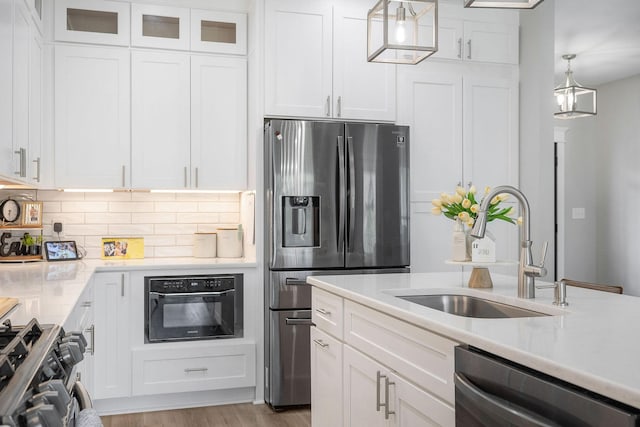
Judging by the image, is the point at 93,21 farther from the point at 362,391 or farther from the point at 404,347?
the point at 404,347

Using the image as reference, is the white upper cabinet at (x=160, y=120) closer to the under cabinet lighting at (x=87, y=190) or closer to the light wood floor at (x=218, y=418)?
the under cabinet lighting at (x=87, y=190)

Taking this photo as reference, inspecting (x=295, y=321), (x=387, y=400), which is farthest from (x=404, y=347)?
(x=295, y=321)

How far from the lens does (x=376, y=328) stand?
2107 mm

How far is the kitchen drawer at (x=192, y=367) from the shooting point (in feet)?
12.2

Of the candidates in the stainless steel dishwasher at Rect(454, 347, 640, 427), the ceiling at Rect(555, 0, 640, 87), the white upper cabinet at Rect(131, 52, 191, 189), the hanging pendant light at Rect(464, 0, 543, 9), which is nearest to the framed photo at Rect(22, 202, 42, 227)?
the white upper cabinet at Rect(131, 52, 191, 189)

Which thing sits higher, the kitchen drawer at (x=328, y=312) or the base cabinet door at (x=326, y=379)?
the kitchen drawer at (x=328, y=312)

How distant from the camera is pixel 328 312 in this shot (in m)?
2.60

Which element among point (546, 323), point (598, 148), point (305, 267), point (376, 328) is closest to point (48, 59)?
point (305, 267)

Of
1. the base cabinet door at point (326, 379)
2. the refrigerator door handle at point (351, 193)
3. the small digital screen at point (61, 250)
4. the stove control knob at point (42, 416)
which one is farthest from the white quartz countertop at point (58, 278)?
the base cabinet door at point (326, 379)

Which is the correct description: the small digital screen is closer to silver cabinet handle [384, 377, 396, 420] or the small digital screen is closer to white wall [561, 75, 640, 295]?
silver cabinet handle [384, 377, 396, 420]

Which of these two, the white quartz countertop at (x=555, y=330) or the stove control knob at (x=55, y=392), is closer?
the stove control knob at (x=55, y=392)

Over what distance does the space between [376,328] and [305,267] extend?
1.69 meters

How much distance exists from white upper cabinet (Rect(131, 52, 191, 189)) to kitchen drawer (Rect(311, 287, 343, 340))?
1.71 meters

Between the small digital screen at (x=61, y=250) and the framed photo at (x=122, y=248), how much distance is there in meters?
0.20
